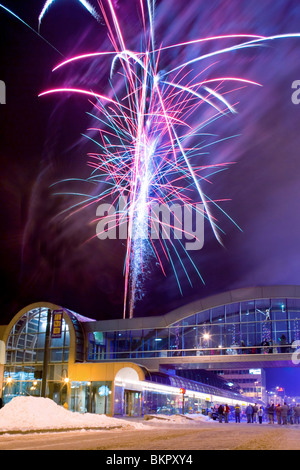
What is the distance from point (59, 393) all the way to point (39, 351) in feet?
15.5

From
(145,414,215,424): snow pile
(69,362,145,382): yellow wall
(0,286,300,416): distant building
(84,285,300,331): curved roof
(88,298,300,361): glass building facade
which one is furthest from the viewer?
(84,285,300,331): curved roof

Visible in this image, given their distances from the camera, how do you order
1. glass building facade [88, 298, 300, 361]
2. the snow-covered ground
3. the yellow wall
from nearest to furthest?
the snow-covered ground → the yellow wall → glass building facade [88, 298, 300, 361]

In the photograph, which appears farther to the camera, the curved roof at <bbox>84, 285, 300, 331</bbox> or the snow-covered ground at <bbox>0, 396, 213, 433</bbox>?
the curved roof at <bbox>84, 285, 300, 331</bbox>

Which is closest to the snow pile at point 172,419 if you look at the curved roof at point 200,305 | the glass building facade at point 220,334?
the glass building facade at point 220,334

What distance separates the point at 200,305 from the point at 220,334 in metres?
2.74

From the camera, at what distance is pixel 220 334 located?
3997cm

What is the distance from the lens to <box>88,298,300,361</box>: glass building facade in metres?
38.4

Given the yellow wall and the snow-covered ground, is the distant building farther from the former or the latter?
the snow-covered ground

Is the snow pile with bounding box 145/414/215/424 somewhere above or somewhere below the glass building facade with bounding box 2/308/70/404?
below

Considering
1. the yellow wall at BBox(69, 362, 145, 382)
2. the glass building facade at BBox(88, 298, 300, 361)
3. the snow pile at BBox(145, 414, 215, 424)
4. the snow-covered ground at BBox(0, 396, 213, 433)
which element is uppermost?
the glass building facade at BBox(88, 298, 300, 361)

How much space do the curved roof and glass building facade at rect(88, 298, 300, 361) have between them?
332 mm

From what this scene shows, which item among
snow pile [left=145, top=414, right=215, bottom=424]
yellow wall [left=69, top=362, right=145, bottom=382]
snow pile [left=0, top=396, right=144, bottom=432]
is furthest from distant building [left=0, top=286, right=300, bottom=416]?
snow pile [left=0, top=396, right=144, bottom=432]

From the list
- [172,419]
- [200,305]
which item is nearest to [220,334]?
[200,305]
